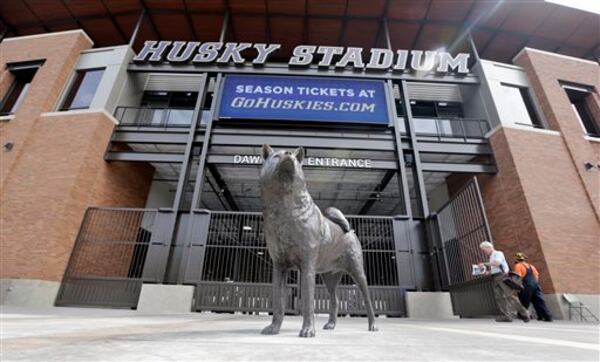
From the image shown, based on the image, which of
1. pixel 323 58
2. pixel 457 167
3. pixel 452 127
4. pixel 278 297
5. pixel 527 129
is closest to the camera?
pixel 278 297

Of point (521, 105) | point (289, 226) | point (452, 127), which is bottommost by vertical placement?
point (289, 226)

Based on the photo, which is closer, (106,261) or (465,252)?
(465,252)

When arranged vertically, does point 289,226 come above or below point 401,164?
below

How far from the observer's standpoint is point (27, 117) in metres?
10.3

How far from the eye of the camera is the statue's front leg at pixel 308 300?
2207 mm

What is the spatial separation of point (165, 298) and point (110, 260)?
12.6 ft

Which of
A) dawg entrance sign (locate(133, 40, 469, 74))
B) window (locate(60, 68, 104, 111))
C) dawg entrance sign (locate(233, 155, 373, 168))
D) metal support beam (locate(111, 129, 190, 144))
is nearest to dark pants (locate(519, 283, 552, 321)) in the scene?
dawg entrance sign (locate(233, 155, 373, 168))

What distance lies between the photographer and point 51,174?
9094 mm

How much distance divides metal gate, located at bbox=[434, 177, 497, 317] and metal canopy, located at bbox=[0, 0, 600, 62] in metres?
9.91

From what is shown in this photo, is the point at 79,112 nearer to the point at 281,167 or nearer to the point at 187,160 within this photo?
the point at 187,160

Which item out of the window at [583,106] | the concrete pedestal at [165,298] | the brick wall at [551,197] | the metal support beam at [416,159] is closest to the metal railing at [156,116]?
the concrete pedestal at [165,298]

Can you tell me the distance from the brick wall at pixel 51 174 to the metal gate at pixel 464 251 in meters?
11.0

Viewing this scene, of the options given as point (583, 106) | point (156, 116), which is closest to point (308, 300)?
point (156, 116)

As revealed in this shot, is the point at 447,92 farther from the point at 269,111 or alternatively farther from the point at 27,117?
the point at 27,117
